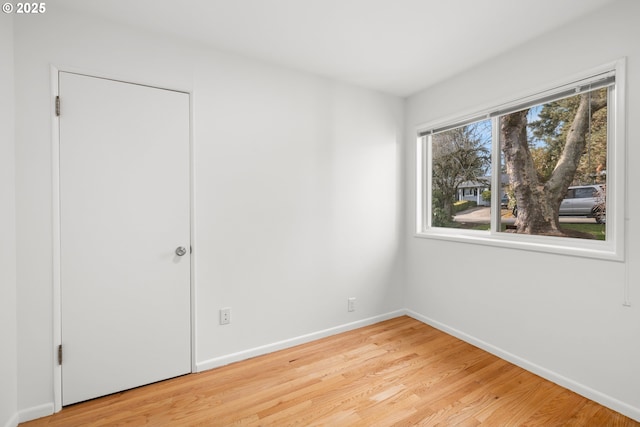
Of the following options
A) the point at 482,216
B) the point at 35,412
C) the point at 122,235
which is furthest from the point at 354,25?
the point at 35,412

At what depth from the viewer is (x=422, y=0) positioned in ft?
5.61

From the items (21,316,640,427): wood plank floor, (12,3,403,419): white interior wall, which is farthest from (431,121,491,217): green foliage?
(21,316,640,427): wood plank floor

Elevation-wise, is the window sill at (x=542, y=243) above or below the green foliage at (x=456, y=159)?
below

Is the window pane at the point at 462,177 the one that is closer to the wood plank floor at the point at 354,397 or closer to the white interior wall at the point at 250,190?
the white interior wall at the point at 250,190

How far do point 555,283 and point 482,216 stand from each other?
81 centimetres

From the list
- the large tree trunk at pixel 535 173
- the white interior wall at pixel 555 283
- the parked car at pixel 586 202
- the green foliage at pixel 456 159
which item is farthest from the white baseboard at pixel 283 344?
the parked car at pixel 586 202

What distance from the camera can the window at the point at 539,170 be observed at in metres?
1.83

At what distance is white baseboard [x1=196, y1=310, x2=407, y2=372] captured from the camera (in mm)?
2203

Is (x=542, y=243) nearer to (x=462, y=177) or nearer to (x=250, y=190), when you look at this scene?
(x=462, y=177)

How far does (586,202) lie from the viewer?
6.50ft

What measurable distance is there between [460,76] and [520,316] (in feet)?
6.91

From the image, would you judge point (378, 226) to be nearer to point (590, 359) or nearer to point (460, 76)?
point (460, 76)

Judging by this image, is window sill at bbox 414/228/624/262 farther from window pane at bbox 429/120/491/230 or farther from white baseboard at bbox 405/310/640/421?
white baseboard at bbox 405/310/640/421

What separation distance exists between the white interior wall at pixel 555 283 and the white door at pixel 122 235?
2.33m
